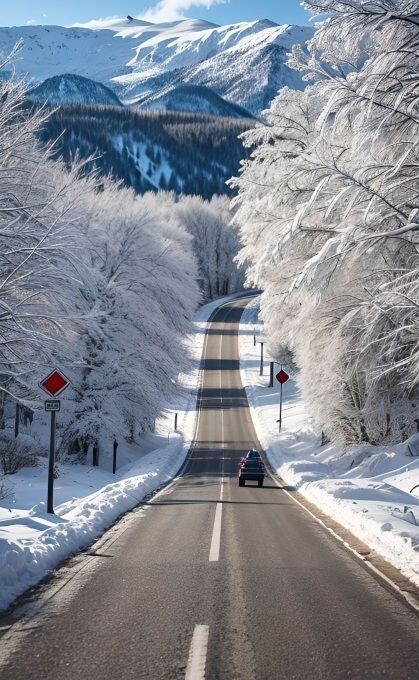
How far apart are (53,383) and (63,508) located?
3362 mm

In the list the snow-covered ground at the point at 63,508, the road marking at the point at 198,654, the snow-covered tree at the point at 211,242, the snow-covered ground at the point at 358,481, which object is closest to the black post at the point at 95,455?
the snow-covered ground at the point at 63,508

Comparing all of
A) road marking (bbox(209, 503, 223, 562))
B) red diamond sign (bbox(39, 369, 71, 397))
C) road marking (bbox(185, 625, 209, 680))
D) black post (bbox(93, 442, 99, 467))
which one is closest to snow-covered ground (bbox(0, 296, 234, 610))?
black post (bbox(93, 442, 99, 467))

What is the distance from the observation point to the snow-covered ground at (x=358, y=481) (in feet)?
31.9

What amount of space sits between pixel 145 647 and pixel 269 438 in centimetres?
3549

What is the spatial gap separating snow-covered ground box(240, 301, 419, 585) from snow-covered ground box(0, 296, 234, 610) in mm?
4689

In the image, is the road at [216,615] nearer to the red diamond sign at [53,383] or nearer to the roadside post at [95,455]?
the red diamond sign at [53,383]

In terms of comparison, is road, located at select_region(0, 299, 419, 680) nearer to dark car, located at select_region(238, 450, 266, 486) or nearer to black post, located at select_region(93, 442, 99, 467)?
dark car, located at select_region(238, 450, 266, 486)

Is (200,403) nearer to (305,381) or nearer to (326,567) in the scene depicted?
(305,381)

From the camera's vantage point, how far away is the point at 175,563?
8367mm

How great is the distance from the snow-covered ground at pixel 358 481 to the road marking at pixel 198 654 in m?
3.36

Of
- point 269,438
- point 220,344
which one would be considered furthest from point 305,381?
point 220,344

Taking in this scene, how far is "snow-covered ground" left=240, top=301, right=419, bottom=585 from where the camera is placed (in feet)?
31.9

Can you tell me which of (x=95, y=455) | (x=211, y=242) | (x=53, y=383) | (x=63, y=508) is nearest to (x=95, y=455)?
(x=95, y=455)

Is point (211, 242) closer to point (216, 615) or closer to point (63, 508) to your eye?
point (63, 508)
